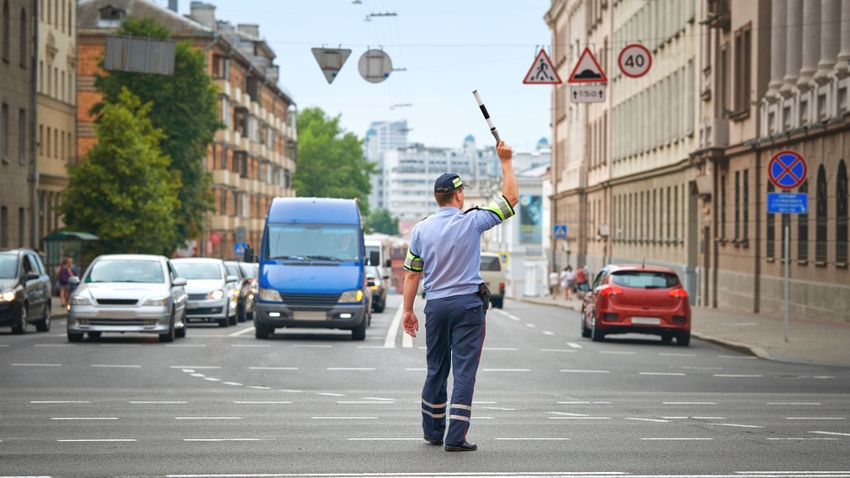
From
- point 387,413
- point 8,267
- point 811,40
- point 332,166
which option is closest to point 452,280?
point 387,413

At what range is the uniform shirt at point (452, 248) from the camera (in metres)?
10.9

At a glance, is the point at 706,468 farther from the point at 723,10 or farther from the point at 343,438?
the point at 723,10

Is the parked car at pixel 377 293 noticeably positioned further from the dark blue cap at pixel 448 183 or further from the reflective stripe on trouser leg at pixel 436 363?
the dark blue cap at pixel 448 183

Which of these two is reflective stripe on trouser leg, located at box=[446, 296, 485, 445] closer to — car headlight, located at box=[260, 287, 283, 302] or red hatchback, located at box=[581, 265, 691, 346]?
car headlight, located at box=[260, 287, 283, 302]

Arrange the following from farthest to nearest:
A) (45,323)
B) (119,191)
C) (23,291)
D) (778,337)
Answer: (119,191), (45,323), (23,291), (778,337)

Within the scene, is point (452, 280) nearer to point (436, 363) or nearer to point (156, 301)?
point (436, 363)

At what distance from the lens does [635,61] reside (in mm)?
37500

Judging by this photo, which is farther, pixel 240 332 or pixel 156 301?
pixel 240 332

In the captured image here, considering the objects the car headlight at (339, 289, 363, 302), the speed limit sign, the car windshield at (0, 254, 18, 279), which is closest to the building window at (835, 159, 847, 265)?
the speed limit sign

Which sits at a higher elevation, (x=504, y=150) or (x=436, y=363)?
(x=504, y=150)

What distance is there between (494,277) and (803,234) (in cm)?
2327

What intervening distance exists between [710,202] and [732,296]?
180 inches

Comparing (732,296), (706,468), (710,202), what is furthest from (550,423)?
(710,202)

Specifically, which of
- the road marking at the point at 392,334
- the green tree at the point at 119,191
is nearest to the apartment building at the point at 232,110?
the green tree at the point at 119,191
